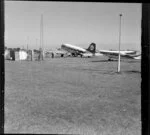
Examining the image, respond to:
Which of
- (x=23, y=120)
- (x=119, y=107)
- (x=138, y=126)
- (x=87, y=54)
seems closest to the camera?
(x=138, y=126)

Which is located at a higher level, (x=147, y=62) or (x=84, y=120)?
(x=147, y=62)

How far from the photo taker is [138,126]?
7.18 ft

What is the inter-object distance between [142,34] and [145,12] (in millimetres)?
137

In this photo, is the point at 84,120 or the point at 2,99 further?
the point at 84,120

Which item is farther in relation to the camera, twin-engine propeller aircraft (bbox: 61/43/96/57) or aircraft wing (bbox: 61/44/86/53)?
aircraft wing (bbox: 61/44/86/53)

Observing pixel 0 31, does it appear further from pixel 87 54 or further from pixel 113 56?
pixel 87 54

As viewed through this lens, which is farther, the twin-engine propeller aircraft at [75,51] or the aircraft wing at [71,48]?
the aircraft wing at [71,48]

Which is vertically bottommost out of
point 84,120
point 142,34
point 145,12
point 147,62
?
point 84,120

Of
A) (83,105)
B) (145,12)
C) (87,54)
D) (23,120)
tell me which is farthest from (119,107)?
(87,54)

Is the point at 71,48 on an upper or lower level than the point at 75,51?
upper

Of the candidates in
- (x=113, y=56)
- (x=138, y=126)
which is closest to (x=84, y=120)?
(x=138, y=126)

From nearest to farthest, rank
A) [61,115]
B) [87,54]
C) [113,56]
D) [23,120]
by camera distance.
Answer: [23,120]
[61,115]
[113,56]
[87,54]

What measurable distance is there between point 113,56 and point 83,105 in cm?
1444

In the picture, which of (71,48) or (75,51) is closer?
(75,51)
